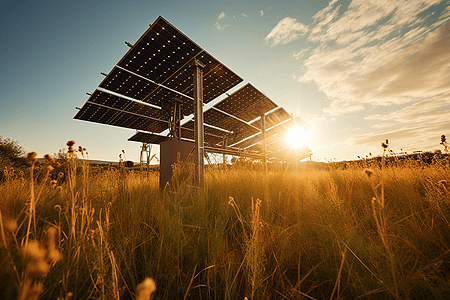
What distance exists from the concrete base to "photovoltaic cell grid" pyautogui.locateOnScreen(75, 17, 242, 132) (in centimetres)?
229

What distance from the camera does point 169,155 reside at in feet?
14.7

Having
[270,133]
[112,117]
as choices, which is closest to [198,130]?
[112,117]

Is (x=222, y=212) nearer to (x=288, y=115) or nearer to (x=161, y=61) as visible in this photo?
(x=161, y=61)

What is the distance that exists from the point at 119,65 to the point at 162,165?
366 cm

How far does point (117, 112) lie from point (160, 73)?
299 cm

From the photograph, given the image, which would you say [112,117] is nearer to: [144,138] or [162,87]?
[162,87]

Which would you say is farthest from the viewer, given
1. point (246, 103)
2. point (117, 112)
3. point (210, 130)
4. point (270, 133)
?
point (270, 133)

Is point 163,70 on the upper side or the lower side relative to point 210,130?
upper

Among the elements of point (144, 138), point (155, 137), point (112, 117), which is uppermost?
point (112, 117)

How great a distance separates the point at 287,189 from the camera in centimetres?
388

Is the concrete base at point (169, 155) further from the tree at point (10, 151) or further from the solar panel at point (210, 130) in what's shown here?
the tree at point (10, 151)

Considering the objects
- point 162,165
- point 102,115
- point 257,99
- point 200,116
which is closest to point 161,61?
point 200,116

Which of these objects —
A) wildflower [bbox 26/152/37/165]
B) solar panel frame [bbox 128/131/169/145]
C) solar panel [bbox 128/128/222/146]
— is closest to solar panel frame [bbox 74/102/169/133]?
solar panel [bbox 128/128/222/146]

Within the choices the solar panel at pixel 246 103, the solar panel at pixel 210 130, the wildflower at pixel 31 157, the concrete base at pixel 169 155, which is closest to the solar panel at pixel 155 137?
the solar panel at pixel 210 130
